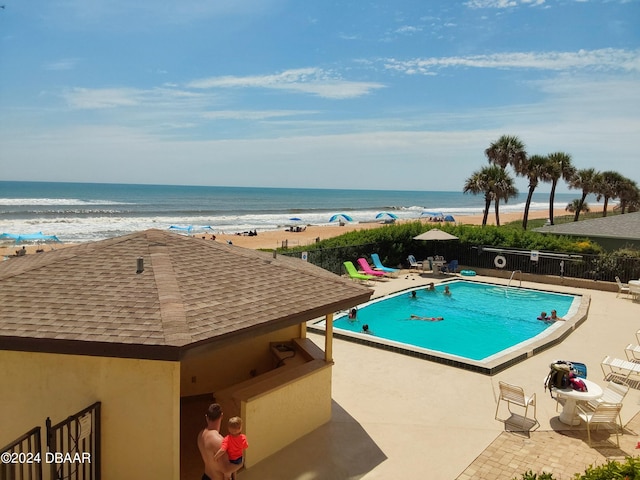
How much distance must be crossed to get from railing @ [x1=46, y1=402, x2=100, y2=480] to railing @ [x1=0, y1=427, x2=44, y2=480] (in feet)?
0.51

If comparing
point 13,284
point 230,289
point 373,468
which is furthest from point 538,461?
point 13,284

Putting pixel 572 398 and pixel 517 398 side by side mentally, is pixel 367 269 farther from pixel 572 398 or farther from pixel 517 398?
pixel 572 398

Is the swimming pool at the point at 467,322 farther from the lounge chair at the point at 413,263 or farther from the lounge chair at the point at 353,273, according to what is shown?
the lounge chair at the point at 413,263

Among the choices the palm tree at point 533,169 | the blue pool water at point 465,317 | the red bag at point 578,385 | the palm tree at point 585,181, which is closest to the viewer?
the red bag at point 578,385

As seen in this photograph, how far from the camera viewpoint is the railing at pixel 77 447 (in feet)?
17.8

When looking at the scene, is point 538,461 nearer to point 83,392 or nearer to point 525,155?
point 83,392

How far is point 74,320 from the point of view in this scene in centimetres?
568

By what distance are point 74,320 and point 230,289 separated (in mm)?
2143

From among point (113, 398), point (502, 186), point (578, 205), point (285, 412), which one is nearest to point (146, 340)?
point (113, 398)

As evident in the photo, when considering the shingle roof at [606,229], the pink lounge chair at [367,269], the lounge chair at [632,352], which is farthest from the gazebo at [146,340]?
the shingle roof at [606,229]

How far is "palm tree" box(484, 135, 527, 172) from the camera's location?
1677 inches

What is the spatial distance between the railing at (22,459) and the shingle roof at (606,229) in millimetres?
25311

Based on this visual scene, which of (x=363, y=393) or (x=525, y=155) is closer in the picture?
(x=363, y=393)

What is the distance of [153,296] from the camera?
6.36 meters
